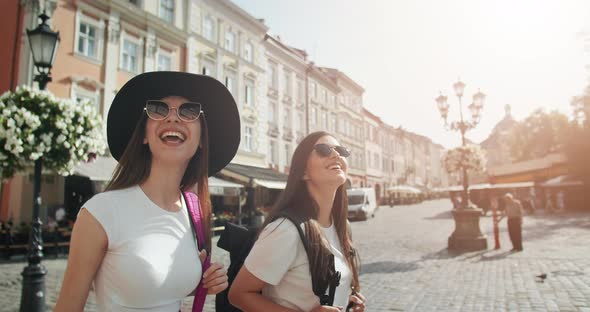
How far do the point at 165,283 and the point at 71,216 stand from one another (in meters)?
15.1

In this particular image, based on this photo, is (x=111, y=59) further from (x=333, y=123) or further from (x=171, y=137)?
(x=333, y=123)

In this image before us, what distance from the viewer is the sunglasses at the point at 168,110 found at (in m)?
1.67

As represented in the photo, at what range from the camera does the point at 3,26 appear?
14.5 metres

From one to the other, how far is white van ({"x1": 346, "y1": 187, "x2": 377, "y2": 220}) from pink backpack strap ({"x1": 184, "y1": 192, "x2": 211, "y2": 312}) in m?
24.1

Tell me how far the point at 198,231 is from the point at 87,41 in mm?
16508

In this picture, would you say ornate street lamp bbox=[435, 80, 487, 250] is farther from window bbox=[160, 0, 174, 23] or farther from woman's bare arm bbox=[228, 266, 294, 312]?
window bbox=[160, 0, 174, 23]

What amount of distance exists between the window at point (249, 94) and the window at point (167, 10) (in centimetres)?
674

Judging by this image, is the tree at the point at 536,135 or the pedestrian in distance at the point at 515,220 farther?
the tree at the point at 536,135

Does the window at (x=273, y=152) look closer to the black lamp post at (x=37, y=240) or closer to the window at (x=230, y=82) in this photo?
the window at (x=230, y=82)

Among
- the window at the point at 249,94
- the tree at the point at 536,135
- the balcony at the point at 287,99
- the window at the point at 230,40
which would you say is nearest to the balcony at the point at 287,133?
the balcony at the point at 287,99

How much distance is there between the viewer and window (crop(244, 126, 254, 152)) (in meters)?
24.4

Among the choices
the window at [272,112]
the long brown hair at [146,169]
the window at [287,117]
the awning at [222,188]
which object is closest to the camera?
the long brown hair at [146,169]

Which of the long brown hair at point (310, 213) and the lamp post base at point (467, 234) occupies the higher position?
the long brown hair at point (310, 213)

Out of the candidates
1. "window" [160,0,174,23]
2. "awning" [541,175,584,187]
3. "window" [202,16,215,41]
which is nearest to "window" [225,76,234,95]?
"window" [202,16,215,41]
